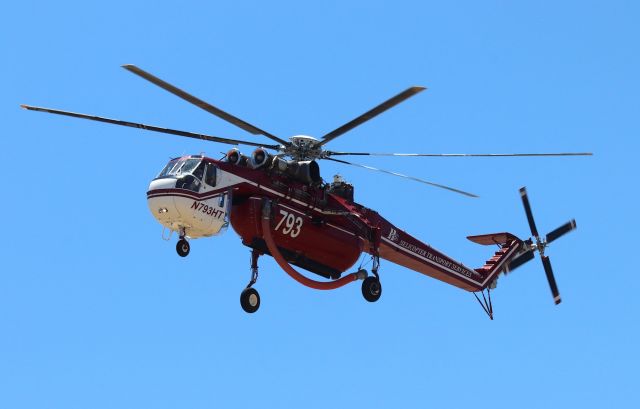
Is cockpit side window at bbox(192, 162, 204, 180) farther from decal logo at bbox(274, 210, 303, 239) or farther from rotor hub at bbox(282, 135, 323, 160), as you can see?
decal logo at bbox(274, 210, 303, 239)

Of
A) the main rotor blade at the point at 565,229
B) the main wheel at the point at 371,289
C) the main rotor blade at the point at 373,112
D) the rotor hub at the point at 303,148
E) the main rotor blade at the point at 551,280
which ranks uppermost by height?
the main rotor blade at the point at 565,229

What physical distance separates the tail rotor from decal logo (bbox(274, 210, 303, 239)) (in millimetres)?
11077

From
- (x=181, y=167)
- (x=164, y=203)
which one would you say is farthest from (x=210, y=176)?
(x=164, y=203)

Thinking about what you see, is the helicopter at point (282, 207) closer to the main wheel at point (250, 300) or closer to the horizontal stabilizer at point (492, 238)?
the main wheel at point (250, 300)

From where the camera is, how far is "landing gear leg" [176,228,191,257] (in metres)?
33.9

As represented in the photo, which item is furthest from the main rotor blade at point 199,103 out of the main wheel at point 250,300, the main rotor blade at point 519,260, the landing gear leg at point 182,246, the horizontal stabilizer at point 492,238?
the horizontal stabilizer at point 492,238

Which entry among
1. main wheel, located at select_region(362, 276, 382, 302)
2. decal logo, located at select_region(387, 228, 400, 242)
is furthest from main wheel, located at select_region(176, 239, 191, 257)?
decal logo, located at select_region(387, 228, 400, 242)

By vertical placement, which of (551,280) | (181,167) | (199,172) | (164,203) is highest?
(551,280)

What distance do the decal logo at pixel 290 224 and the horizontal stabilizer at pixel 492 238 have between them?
40.6 ft

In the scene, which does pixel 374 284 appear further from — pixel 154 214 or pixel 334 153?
pixel 154 214

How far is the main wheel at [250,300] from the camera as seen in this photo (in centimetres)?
3556

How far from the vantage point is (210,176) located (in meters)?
34.4

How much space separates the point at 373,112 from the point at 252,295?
24.4 ft

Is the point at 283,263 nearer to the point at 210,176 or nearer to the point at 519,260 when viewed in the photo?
the point at 210,176
